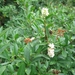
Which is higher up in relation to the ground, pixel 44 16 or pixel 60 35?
pixel 44 16

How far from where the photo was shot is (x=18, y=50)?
229 centimetres

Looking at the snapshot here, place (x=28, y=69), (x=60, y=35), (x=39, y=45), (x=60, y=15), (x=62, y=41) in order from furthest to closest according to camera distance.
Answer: (x=60, y=15) < (x=60, y=35) < (x=62, y=41) < (x=39, y=45) < (x=28, y=69)

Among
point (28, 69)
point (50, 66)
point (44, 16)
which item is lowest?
point (50, 66)

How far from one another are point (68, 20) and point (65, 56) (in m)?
1.50

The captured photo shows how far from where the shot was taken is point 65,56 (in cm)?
228

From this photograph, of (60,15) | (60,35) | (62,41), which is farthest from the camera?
(60,15)

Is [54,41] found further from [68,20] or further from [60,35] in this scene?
[68,20]

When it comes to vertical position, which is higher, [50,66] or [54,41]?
[54,41]

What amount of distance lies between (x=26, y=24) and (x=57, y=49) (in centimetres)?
84

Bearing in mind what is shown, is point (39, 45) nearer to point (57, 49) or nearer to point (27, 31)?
point (57, 49)

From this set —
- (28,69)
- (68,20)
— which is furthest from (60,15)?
(28,69)

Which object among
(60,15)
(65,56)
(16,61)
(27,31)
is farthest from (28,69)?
(60,15)

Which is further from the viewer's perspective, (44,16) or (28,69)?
(44,16)

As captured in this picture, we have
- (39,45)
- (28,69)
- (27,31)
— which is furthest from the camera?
(27,31)
